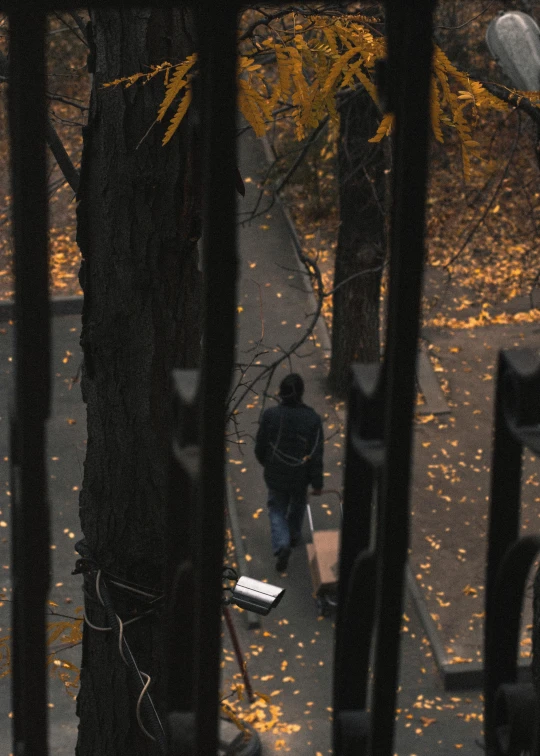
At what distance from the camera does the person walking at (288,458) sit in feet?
30.3

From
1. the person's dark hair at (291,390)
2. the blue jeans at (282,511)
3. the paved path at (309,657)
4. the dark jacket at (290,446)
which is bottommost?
the paved path at (309,657)

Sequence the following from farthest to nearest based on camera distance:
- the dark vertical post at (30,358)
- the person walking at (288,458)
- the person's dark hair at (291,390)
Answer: the person walking at (288,458)
the person's dark hair at (291,390)
the dark vertical post at (30,358)

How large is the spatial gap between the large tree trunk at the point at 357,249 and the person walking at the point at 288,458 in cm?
304

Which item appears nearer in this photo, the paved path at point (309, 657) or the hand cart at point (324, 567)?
the paved path at point (309, 657)

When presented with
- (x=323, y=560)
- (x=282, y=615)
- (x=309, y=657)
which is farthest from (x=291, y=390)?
(x=309, y=657)

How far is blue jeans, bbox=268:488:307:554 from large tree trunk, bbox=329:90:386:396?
9.92 feet

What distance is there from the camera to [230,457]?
1195 centimetres

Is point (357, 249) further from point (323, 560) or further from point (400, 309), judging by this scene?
point (400, 309)

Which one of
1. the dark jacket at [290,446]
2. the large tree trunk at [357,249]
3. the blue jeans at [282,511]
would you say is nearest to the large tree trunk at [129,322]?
the dark jacket at [290,446]

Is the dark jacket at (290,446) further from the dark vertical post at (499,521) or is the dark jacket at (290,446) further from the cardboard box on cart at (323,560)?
the dark vertical post at (499,521)

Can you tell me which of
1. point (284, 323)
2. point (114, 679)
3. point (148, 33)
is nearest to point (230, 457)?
point (284, 323)

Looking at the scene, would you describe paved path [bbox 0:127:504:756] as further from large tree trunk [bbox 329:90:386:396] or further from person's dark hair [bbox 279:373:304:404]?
large tree trunk [bbox 329:90:386:396]

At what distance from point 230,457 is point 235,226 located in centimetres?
1062

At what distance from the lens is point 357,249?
12.9 metres
